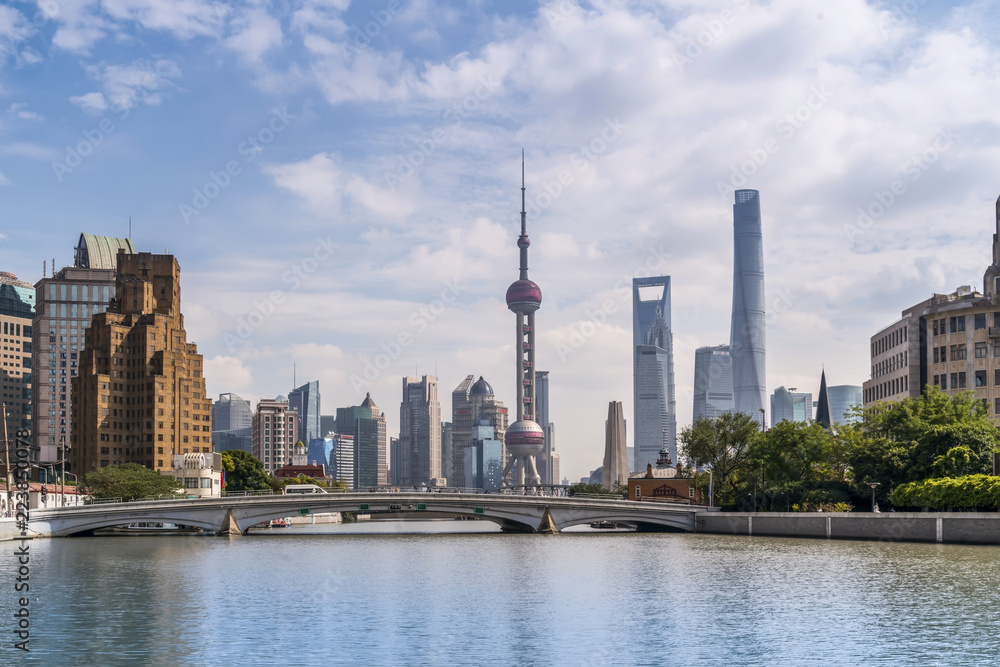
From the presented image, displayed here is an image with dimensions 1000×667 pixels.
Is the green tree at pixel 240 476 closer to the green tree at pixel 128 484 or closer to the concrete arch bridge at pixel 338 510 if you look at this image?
the green tree at pixel 128 484

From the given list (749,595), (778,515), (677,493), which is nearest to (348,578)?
(749,595)

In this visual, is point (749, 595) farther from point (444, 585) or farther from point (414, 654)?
point (414, 654)

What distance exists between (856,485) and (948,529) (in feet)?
72.8

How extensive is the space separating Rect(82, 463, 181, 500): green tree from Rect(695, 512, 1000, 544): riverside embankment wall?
7359 centimetres

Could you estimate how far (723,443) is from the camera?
5364 inches

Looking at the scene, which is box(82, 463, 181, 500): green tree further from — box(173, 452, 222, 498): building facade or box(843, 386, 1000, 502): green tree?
box(843, 386, 1000, 502): green tree

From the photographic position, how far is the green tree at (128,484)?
5674 inches

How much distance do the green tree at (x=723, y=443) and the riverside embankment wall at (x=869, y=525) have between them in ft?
40.8

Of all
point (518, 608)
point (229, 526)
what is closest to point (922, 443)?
point (518, 608)

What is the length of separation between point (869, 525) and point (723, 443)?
1481 inches

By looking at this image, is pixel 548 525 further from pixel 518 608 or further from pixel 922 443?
pixel 518 608

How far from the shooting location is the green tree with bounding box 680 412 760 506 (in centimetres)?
13575

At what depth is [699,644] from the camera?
134 ft

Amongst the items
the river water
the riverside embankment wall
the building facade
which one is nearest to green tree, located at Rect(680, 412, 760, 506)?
the riverside embankment wall
